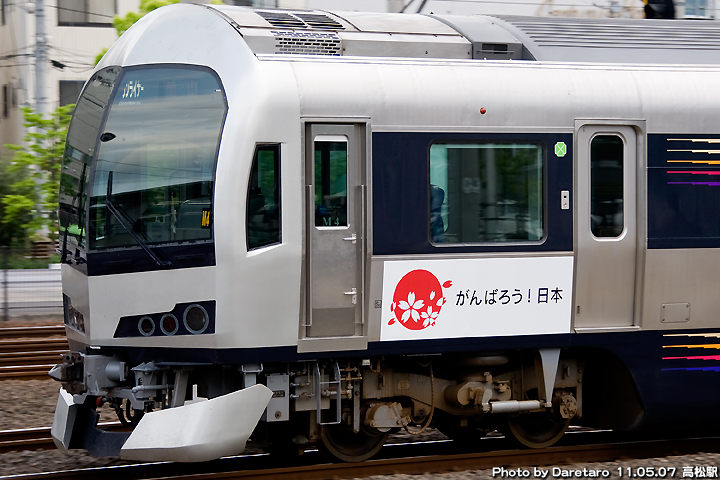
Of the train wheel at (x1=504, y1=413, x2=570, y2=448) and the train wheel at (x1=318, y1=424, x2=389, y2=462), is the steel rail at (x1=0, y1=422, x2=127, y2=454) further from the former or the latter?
the train wheel at (x1=504, y1=413, x2=570, y2=448)

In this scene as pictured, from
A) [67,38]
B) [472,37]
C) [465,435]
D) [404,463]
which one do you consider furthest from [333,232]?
[67,38]

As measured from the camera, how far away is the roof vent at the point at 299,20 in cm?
726

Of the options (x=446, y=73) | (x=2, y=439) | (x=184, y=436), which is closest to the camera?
(x=184, y=436)

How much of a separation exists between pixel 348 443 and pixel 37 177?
17.3 meters

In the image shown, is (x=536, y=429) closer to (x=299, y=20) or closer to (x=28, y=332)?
(x=299, y=20)

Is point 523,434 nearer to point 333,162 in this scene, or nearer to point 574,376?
point 574,376

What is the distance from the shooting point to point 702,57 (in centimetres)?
802

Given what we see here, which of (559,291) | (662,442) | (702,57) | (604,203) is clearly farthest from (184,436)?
(702,57)

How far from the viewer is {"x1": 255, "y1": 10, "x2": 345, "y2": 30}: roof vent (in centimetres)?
726

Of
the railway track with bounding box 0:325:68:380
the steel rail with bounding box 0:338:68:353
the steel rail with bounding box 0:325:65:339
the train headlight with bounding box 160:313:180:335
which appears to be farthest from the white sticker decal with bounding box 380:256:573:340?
the steel rail with bounding box 0:325:65:339

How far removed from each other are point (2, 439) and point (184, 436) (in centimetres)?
271

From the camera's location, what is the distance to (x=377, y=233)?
6816mm

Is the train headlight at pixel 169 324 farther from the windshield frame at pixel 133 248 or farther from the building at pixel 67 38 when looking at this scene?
the building at pixel 67 38

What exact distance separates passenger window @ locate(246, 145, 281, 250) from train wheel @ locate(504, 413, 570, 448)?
9.00 feet
